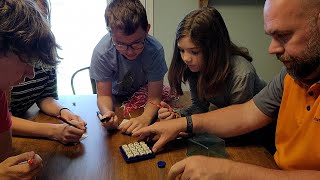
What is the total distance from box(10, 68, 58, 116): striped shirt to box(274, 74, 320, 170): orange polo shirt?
3.48 ft

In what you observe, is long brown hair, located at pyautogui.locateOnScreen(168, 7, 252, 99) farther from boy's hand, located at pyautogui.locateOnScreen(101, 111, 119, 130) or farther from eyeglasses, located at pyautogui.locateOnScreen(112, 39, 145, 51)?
boy's hand, located at pyautogui.locateOnScreen(101, 111, 119, 130)

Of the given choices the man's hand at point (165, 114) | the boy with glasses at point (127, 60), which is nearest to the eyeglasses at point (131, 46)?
the boy with glasses at point (127, 60)

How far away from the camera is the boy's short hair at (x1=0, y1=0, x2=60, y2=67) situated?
0.90 meters

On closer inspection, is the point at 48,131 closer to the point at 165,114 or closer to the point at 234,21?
the point at 165,114

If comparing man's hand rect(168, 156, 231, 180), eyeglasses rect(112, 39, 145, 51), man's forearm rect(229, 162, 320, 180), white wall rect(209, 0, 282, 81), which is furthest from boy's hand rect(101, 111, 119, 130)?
white wall rect(209, 0, 282, 81)

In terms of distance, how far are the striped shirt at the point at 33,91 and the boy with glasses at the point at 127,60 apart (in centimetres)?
21

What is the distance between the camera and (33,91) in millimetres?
1547

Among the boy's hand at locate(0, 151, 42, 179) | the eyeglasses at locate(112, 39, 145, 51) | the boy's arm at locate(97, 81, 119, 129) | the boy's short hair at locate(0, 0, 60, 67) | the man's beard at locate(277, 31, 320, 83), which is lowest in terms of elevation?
the boy's arm at locate(97, 81, 119, 129)

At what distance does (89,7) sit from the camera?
2887 mm

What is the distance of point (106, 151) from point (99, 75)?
0.58 metres

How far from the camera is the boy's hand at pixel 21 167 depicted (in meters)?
0.94

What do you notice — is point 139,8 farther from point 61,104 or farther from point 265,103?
point 265,103

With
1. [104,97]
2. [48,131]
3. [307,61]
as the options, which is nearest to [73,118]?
[48,131]

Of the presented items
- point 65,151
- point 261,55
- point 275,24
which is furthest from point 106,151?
point 261,55
